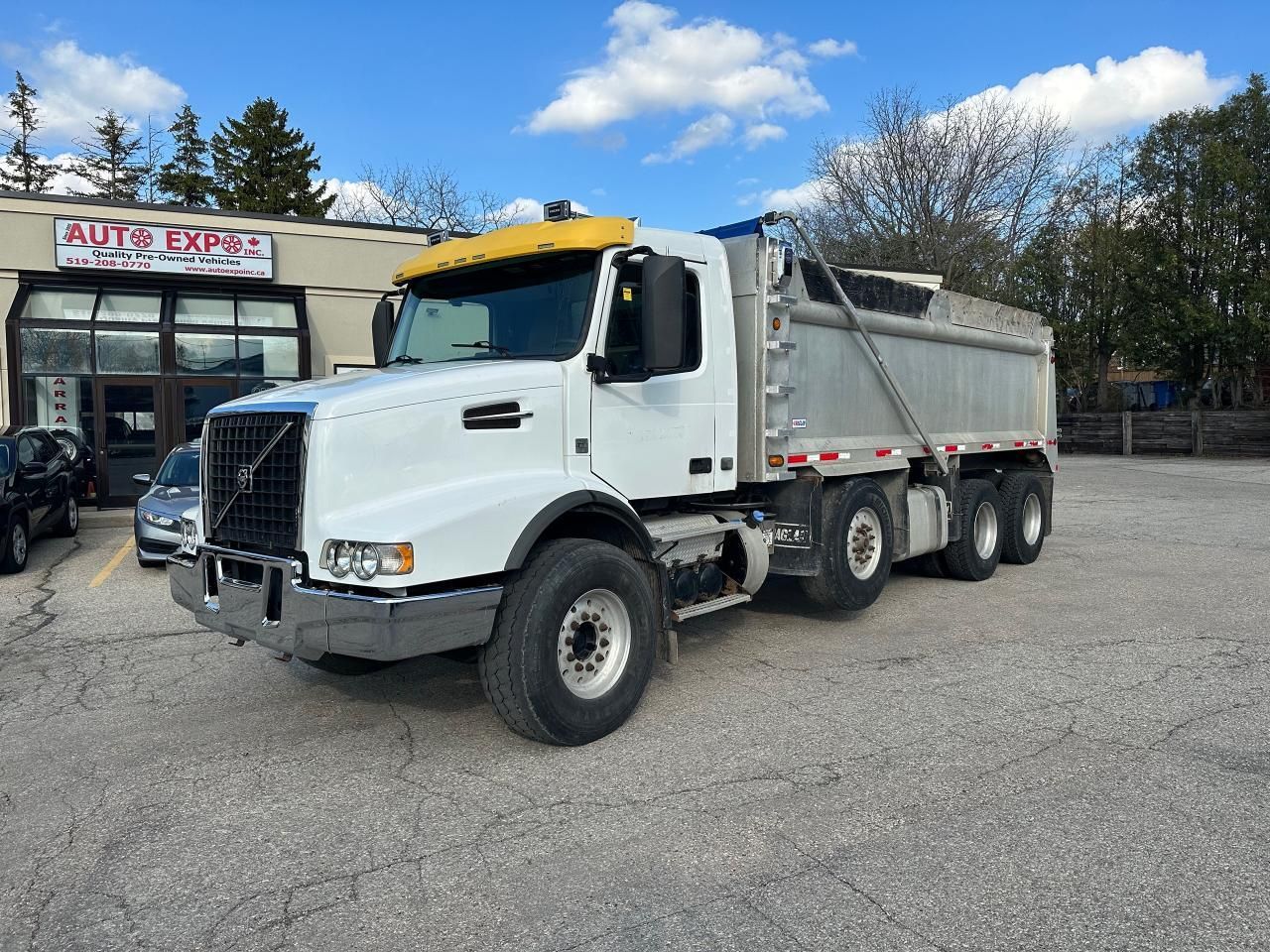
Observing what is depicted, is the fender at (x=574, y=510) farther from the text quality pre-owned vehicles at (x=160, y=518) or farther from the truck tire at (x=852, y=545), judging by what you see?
the text quality pre-owned vehicles at (x=160, y=518)

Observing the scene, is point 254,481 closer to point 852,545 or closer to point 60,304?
point 852,545

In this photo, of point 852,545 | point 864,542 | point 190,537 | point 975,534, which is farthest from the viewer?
point 975,534

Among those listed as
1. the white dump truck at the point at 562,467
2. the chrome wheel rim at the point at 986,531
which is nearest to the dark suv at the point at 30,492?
the white dump truck at the point at 562,467

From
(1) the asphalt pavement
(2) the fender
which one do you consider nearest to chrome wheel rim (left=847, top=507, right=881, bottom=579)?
(1) the asphalt pavement

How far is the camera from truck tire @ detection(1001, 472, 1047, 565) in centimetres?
1003

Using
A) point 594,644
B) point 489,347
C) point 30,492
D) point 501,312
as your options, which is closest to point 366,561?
point 594,644

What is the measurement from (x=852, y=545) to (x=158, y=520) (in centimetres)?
738

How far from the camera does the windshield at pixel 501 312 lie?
5230mm

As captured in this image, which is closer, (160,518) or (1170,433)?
(160,518)

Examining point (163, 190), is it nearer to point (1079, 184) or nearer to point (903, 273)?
point (903, 273)

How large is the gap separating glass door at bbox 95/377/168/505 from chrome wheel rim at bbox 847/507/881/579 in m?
14.5

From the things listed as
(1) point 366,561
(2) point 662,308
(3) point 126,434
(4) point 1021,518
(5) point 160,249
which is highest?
(5) point 160,249

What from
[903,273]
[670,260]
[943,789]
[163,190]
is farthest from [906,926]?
[163,190]

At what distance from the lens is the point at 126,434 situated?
56.6 feet
